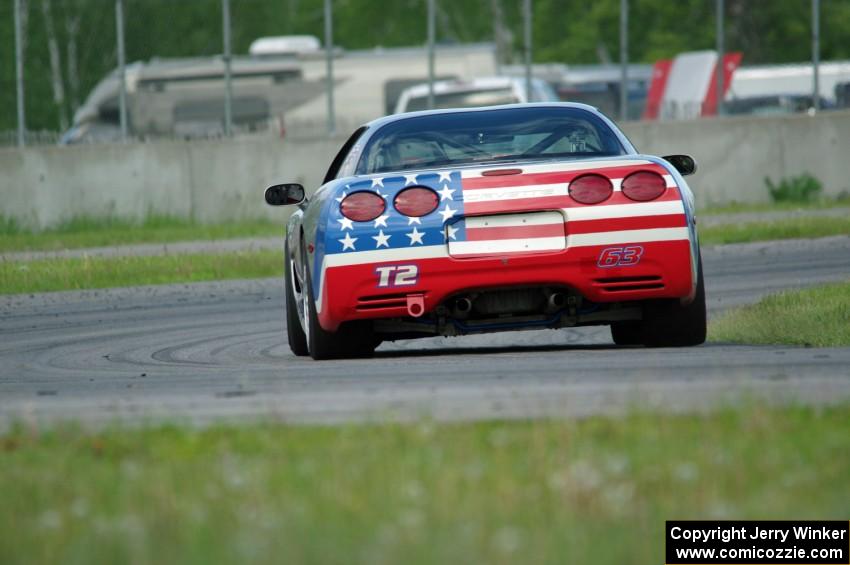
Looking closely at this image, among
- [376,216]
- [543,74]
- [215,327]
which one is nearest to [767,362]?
[376,216]

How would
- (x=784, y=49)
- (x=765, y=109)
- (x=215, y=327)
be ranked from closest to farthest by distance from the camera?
(x=215, y=327) → (x=765, y=109) → (x=784, y=49)

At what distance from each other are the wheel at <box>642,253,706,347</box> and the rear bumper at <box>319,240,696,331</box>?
10.4 inches

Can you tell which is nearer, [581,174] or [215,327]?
[581,174]

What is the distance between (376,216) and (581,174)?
0.91 meters

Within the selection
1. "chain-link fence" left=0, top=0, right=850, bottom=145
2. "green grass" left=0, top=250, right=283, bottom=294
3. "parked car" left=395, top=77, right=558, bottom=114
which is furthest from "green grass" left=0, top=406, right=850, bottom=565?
"parked car" left=395, top=77, right=558, bottom=114

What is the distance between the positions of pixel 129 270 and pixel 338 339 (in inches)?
326

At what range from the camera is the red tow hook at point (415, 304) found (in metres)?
7.72

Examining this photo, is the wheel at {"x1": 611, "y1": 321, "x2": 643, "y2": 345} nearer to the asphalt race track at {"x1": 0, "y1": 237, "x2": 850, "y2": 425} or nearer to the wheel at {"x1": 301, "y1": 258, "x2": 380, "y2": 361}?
the asphalt race track at {"x1": 0, "y1": 237, "x2": 850, "y2": 425}

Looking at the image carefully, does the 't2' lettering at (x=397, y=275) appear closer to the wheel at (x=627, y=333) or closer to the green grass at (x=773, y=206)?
the wheel at (x=627, y=333)

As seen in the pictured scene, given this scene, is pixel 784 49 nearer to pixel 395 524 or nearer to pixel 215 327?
pixel 215 327

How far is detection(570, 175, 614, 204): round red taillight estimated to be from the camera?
7656mm

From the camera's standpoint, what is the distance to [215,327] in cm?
1155

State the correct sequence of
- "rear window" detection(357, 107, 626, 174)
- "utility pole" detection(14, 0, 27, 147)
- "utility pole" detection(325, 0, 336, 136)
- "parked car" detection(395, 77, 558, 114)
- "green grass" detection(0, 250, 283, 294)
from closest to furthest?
"rear window" detection(357, 107, 626, 174) → "green grass" detection(0, 250, 283, 294) → "utility pole" detection(14, 0, 27, 147) → "utility pole" detection(325, 0, 336, 136) → "parked car" detection(395, 77, 558, 114)

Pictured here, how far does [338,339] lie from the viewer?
8.34 metres
